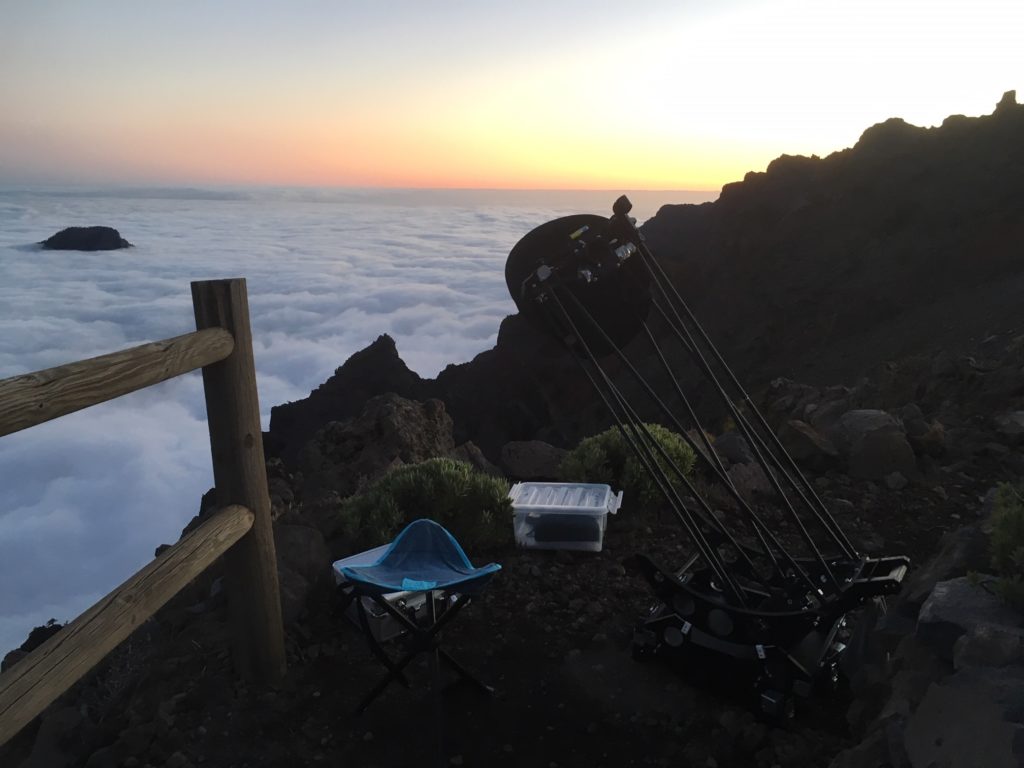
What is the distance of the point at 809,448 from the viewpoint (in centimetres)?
718

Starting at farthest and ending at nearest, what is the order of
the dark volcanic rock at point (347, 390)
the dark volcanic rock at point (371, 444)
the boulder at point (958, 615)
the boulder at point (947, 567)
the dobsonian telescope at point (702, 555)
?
the dark volcanic rock at point (347, 390)
the dark volcanic rock at point (371, 444)
the dobsonian telescope at point (702, 555)
the boulder at point (947, 567)
the boulder at point (958, 615)

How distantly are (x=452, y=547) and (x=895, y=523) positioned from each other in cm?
392

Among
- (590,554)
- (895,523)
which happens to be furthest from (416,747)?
(895,523)

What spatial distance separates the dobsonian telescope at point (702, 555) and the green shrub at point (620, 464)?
1921 mm

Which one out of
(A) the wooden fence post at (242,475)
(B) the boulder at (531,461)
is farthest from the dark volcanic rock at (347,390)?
(A) the wooden fence post at (242,475)

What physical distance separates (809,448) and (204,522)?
5.59m

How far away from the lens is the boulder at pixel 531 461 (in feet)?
25.7

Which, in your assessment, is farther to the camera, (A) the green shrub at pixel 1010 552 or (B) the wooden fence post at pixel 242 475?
(B) the wooden fence post at pixel 242 475

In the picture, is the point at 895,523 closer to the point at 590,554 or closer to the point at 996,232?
the point at 590,554

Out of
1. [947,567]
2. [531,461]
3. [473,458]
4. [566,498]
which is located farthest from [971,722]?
[473,458]

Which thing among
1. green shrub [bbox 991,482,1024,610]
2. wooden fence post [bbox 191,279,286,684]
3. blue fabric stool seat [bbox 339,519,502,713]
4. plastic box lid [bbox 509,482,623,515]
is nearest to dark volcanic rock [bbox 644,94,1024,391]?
plastic box lid [bbox 509,482,623,515]

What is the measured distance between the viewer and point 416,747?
3.61 metres

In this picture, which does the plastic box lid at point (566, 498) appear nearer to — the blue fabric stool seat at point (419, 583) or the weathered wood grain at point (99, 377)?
the blue fabric stool seat at point (419, 583)

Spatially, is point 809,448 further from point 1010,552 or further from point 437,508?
point 1010,552
